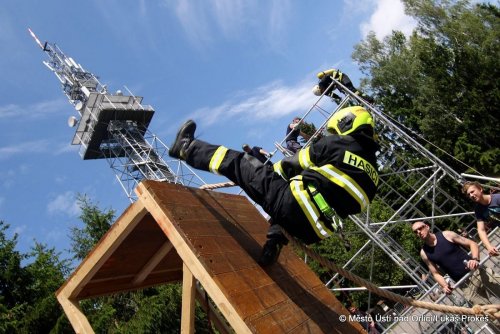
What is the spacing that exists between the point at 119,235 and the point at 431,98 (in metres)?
21.8

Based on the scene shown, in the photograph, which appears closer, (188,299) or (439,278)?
(188,299)

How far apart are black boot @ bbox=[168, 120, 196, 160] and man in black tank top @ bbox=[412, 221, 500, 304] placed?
3454 millimetres

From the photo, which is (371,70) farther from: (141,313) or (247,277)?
(247,277)

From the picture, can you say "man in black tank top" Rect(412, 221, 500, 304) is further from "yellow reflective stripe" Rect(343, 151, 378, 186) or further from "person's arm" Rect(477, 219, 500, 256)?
"yellow reflective stripe" Rect(343, 151, 378, 186)

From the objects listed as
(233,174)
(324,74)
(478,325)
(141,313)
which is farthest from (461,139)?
(233,174)

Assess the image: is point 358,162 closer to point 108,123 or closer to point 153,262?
point 153,262

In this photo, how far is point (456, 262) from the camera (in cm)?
544

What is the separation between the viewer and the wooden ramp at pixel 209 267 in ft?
9.70

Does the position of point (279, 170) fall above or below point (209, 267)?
above

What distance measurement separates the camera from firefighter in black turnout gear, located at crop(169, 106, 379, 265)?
129 inches

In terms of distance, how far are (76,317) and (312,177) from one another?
8.81ft

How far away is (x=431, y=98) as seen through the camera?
2164cm

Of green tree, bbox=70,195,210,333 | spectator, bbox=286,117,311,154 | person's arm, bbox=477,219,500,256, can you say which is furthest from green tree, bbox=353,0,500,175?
green tree, bbox=70,195,210,333

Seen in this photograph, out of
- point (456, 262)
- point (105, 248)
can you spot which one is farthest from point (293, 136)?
point (105, 248)
